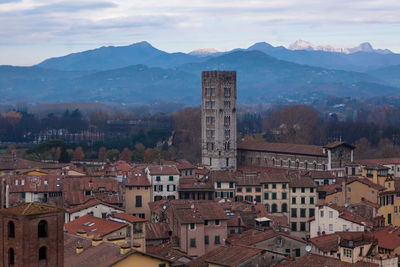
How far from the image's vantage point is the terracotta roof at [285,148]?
8368 centimetres

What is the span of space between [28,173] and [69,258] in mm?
35320

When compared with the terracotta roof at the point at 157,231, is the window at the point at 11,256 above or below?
above

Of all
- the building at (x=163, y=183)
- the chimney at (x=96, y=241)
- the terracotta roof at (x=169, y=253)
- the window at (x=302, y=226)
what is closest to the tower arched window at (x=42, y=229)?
the chimney at (x=96, y=241)

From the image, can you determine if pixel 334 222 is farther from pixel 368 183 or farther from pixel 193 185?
pixel 193 185

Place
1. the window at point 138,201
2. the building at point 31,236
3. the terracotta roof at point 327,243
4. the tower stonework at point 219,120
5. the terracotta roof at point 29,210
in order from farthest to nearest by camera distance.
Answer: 1. the tower stonework at point 219,120
2. the window at point 138,201
3. the terracotta roof at point 327,243
4. the terracotta roof at point 29,210
5. the building at point 31,236

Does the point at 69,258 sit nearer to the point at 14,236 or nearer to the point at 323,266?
the point at 14,236

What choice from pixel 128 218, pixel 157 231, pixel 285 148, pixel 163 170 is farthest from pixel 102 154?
pixel 128 218

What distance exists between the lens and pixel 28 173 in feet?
224

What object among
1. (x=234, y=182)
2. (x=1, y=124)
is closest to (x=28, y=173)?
(x=234, y=182)

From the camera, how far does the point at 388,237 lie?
43.2 meters

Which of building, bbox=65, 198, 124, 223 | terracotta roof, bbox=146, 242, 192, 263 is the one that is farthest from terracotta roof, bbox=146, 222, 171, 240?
building, bbox=65, 198, 124, 223

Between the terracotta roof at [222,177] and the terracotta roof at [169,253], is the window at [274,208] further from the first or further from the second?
the terracotta roof at [169,253]

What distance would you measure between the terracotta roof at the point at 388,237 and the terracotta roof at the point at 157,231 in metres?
11.7

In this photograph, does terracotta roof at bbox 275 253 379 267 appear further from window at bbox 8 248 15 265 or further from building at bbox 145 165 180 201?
building at bbox 145 165 180 201
